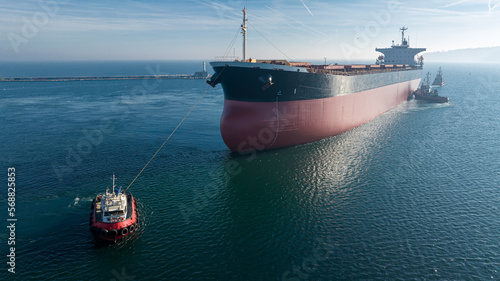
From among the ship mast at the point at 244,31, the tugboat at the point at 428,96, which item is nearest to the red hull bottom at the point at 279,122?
the ship mast at the point at 244,31

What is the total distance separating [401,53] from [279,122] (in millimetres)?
80703

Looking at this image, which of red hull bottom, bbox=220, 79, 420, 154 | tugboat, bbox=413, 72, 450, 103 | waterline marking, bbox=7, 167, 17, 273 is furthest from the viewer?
tugboat, bbox=413, 72, 450, 103

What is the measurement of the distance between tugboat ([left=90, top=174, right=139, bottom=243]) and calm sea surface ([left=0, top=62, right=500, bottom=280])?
2.90ft

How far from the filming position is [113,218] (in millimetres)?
21188

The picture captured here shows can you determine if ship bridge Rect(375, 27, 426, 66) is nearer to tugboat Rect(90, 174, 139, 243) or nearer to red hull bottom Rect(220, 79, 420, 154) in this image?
red hull bottom Rect(220, 79, 420, 154)

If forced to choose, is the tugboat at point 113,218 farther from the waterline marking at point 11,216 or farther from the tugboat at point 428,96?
the tugboat at point 428,96

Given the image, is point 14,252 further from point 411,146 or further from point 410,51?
point 410,51

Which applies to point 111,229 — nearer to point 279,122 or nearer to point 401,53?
point 279,122

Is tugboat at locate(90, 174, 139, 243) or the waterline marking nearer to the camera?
the waterline marking

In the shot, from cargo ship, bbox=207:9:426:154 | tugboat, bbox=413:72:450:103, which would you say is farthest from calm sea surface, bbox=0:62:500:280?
tugboat, bbox=413:72:450:103

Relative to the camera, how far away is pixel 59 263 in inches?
743

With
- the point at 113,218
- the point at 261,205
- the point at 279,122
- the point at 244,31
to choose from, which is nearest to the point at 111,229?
the point at 113,218

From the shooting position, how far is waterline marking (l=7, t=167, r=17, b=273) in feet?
62.6

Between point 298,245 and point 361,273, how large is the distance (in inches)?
182
